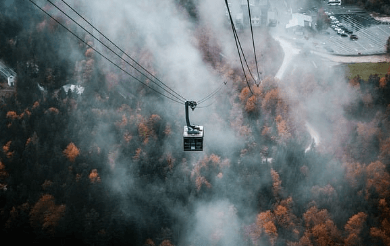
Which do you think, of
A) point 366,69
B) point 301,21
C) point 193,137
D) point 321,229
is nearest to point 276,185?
point 321,229

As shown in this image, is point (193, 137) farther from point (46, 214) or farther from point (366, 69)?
point (366, 69)

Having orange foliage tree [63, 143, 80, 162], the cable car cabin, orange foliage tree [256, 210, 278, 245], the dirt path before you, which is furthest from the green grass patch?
orange foliage tree [63, 143, 80, 162]

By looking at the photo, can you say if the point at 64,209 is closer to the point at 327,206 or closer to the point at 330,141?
the point at 327,206

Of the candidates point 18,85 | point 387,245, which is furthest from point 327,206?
point 18,85

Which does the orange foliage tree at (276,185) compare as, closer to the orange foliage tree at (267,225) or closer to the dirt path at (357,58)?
the orange foliage tree at (267,225)

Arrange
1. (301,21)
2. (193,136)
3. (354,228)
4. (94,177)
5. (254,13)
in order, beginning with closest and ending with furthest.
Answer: (193,136), (354,228), (94,177), (301,21), (254,13)

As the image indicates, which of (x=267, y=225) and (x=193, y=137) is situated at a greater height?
(x=193, y=137)

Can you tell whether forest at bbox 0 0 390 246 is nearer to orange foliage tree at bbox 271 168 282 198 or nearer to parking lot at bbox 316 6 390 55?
orange foliage tree at bbox 271 168 282 198

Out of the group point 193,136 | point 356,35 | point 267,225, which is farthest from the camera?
point 356,35
